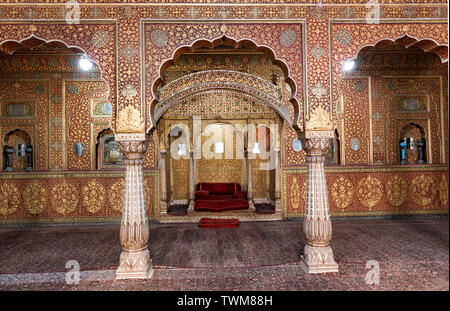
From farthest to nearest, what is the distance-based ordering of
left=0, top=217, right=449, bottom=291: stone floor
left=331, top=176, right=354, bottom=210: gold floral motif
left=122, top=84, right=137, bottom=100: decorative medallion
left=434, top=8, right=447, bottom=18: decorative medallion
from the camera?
1. left=331, top=176, right=354, bottom=210: gold floral motif
2. left=434, top=8, right=447, bottom=18: decorative medallion
3. left=122, top=84, right=137, bottom=100: decorative medallion
4. left=0, top=217, right=449, bottom=291: stone floor

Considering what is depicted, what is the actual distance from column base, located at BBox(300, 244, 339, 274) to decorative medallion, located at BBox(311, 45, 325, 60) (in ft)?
9.82

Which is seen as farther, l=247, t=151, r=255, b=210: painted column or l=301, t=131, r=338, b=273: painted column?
l=247, t=151, r=255, b=210: painted column

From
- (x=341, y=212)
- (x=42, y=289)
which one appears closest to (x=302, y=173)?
(x=341, y=212)

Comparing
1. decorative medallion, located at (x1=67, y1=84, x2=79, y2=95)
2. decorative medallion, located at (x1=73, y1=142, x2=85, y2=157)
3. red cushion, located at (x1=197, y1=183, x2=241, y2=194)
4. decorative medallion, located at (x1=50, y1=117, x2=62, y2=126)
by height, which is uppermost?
decorative medallion, located at (x1=67, y1=84, x2=79, y2=95)

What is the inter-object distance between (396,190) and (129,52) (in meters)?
7.83

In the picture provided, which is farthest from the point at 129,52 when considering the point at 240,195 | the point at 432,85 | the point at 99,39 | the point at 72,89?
the point at 432,85


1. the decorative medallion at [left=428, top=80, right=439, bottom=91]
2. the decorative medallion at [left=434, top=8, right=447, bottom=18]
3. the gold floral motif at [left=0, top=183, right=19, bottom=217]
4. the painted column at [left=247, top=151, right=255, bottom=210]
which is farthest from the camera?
the painted column at [left=247, top=151, right=255, bottom=210]

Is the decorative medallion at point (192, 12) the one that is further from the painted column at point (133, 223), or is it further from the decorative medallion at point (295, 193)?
the decorative medallion at point (295, 193)

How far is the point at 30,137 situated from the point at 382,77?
9990mm

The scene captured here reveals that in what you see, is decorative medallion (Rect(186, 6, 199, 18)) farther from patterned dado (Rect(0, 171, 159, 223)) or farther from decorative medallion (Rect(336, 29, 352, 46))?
patterned dado (Rect(0, 171, 159, 223))

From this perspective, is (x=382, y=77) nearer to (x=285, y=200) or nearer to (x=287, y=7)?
(x=285, y=200)

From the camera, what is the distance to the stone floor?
434 cm

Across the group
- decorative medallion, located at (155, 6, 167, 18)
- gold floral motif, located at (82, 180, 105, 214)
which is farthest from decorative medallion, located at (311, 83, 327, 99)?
gold floral motif, located at (82, 180, 105, 214)

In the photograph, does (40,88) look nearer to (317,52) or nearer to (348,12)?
(317,52)
